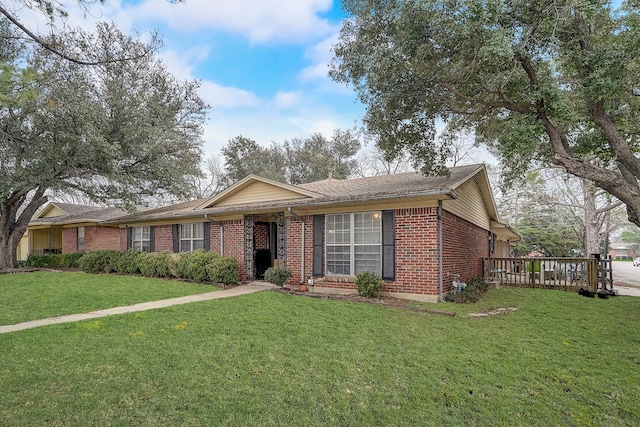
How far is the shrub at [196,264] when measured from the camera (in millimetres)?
11273

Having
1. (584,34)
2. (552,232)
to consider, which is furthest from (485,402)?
(552,232)

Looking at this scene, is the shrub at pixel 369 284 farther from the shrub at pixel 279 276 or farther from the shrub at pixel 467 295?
the shrub at pixel 279 276

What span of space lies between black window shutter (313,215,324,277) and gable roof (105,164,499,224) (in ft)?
1.67

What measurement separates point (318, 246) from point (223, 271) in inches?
127

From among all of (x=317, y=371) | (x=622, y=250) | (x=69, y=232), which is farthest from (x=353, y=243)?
(x=622, y=250)

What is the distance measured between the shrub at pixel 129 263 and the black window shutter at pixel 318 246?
766cm

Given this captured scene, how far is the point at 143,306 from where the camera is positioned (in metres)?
7.52

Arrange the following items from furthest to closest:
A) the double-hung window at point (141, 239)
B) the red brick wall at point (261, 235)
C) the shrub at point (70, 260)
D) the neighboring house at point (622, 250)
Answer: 1. the neighboring house at point (622, 250)
2. the shrub at point (70, 260)
3. the double-hung window at point (141, 239)
4. the red brick wall at point (261, 235)

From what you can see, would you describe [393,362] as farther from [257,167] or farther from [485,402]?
[257,167]

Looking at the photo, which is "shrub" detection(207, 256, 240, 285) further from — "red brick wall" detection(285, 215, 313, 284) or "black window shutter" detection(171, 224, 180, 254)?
"black window shutter" detection(171, 224, 180, 254)

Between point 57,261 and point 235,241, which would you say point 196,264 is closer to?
point 235,241

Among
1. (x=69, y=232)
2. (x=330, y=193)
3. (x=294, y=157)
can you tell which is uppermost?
(x=294, y=157)

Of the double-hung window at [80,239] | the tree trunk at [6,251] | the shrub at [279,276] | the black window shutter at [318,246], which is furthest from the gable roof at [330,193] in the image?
the double-hung window at [80,239]

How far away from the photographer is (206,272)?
1120cm
